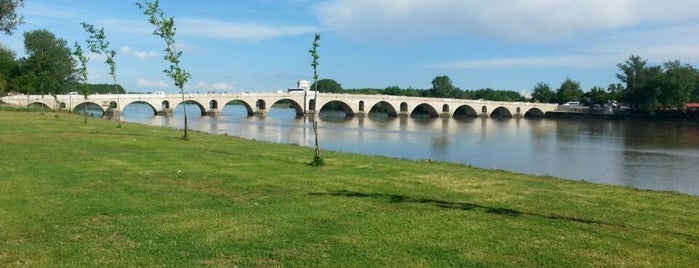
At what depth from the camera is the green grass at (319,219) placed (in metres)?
6.54

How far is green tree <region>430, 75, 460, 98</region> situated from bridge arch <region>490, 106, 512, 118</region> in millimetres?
27384

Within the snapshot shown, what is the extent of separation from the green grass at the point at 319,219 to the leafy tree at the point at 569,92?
13399 centimetres

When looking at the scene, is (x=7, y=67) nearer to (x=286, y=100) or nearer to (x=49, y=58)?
(x=49, y=58)

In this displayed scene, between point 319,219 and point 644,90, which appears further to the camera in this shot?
point 644,90

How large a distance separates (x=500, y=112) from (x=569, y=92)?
23.4 m

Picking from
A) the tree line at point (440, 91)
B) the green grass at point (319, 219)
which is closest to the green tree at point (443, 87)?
the tree line at point (440, 91)

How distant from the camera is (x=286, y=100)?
99.9 meters

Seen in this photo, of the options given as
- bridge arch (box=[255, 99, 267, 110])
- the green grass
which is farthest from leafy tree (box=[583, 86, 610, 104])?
the green grass

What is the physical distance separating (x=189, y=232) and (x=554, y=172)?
1945 centimetres

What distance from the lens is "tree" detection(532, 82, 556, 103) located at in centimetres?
14675

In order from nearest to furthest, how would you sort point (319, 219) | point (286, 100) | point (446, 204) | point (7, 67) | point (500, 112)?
point (319, 219), point (446, 204), point (7, 67), point (286, 100), point (500, 112)

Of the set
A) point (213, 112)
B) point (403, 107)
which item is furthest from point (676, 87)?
point (213, 112)

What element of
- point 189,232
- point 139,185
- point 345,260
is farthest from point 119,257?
point 139,185

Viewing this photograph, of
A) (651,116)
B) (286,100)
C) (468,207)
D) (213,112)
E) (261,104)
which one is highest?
(286,100)
